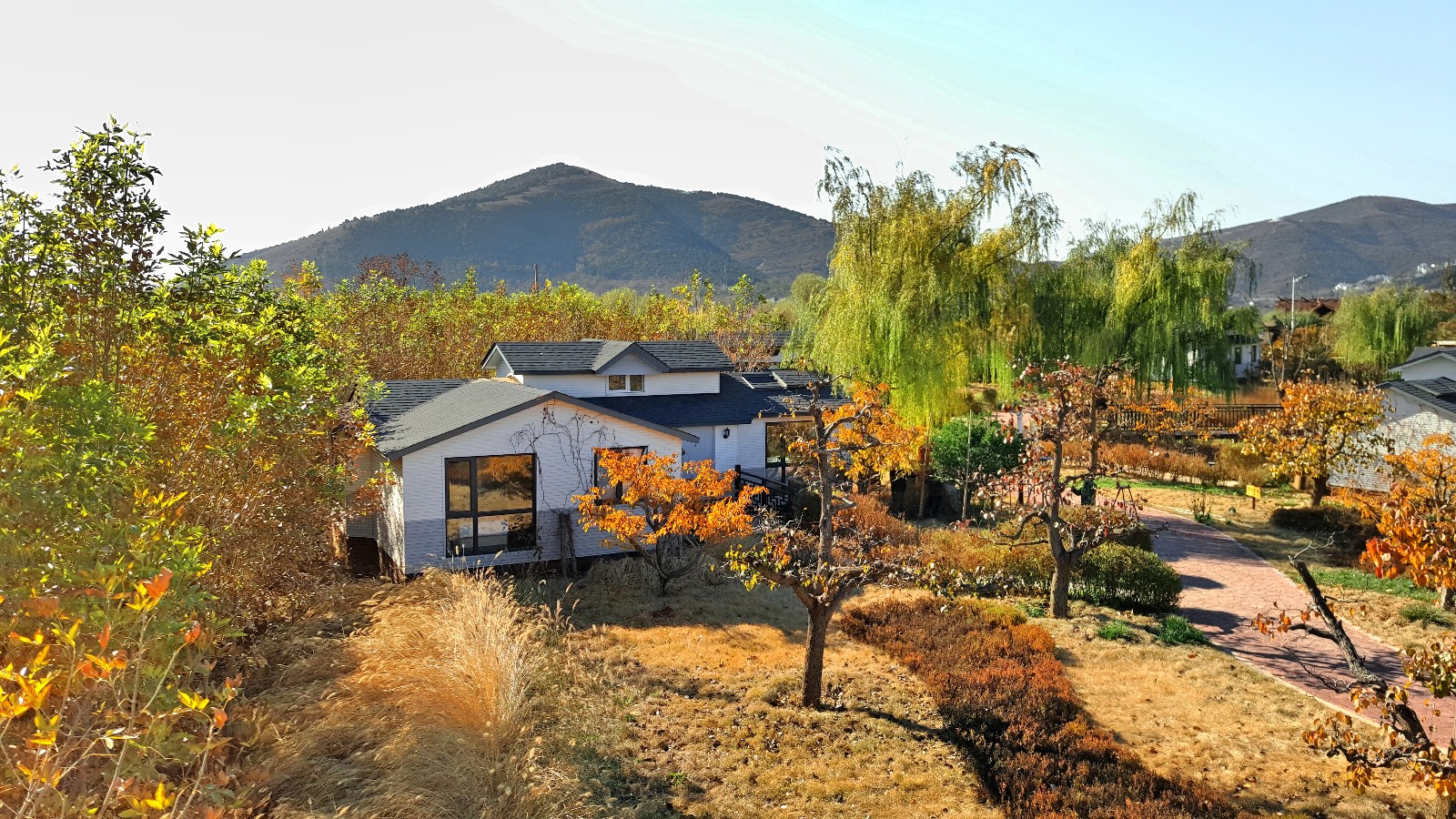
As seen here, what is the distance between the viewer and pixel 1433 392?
74.7 feet

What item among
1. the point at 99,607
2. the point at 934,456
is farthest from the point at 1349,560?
the point at 99,607

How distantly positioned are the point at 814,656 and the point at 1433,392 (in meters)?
23.3

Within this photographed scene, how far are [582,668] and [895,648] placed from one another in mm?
4711

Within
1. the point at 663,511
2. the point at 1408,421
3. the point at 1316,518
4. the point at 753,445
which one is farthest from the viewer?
the point at 753,445

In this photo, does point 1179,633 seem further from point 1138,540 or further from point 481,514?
point 481,514

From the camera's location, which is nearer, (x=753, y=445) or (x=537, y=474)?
(x=537, y=474)

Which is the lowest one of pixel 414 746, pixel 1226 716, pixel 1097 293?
pixel 1226 716

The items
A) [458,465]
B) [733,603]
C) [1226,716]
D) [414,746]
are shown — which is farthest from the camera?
[458,465]

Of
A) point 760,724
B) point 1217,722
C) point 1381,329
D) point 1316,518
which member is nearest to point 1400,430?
point 1316,518

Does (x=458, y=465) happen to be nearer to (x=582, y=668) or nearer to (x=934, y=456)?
(x=582, y=668)

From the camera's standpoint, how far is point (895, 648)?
39.7 feet

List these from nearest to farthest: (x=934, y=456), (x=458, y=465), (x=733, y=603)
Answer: (x=733, y=603) → (x=458, y=465) → (x=934, y=456)

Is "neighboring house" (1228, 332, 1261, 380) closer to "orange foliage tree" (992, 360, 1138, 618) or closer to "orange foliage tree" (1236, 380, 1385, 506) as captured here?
"orange foliage tree" (1236, 380, 1385, 506)

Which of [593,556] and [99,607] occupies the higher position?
[99,607]
